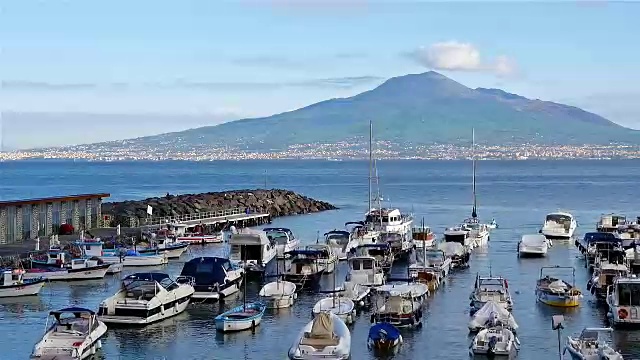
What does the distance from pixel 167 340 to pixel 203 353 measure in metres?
1.81

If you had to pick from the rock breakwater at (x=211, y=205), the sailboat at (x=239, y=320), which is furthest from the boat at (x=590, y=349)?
the rock breakwater at (x=211, y=205)

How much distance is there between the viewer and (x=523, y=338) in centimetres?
2958

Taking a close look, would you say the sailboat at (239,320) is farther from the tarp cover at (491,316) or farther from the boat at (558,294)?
the boat at (558,294)

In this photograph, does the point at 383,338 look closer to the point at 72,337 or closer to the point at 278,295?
the point at 278,295

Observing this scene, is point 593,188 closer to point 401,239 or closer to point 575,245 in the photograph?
point 575,245

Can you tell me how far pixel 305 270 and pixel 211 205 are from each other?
3683 centimetres

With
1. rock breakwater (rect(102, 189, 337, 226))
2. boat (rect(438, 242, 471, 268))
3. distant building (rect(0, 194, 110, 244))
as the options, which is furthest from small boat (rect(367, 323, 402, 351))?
rock breakwater (rect(102, 189, 337, 226))

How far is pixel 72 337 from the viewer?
86.5 feet


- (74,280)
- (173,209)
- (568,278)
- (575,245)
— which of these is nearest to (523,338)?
(568,278)

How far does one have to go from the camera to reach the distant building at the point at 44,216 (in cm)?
4766

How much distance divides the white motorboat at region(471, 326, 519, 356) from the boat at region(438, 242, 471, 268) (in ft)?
57.8

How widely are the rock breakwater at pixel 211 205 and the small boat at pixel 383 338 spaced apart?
1359 inches

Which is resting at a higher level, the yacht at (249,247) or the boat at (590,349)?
the yacht at (249,247)

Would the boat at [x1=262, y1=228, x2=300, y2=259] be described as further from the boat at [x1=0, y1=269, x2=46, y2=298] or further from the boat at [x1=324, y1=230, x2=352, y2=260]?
the boat at [x1=0, y1=269, x2=46, y2=298]
